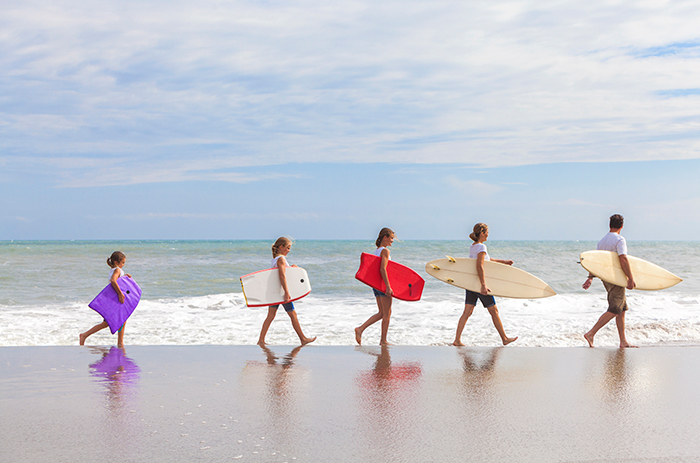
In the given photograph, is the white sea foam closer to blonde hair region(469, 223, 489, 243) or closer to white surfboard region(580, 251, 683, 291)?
white surfboard region(580, 251, 683, 291)

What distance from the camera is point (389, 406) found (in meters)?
4.25

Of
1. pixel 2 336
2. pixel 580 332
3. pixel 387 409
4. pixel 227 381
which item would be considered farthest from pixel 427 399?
pixel 2 336

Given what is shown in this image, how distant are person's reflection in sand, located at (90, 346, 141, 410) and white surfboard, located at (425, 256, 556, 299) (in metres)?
4.30

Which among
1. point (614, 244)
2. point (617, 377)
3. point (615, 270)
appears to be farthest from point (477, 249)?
point (617, 377)

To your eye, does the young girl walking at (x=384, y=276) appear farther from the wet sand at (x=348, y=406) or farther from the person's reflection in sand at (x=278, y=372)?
the person's reflection in sand at (x=278, y=372)

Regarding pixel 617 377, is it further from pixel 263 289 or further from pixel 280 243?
pixel 263 289

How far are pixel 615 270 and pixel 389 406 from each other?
15.2ft

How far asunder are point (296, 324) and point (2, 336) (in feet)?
16.5

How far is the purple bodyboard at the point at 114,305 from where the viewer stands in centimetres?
725

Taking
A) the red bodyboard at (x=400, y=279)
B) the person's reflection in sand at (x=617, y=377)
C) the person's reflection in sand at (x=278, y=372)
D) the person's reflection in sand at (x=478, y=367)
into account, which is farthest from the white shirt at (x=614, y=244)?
the person's reflection in sand at (x=278, y=372)

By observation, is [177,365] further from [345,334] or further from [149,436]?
[345,334]

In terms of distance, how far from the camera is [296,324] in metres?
7.42

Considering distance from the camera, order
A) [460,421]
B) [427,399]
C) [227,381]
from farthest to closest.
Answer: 1. [227,381]
2. [427,399]
3. [460,421]

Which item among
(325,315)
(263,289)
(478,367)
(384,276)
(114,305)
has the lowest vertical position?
(325,315)
